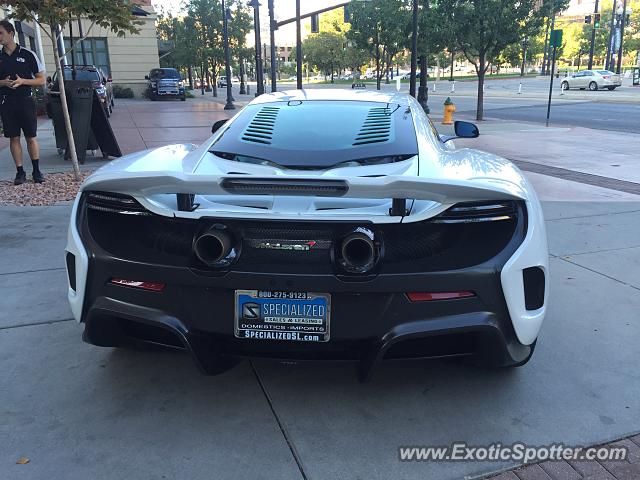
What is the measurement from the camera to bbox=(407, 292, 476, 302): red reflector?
2.50m

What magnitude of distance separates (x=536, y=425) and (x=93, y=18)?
306 inches

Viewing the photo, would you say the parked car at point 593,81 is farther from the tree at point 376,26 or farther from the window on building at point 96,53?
the window on building at point 96,53

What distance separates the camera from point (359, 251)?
8.00ft

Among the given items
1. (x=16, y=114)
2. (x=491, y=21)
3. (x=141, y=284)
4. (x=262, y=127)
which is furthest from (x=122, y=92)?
(x=141, y=284)

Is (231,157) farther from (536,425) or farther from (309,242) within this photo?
(536,425)

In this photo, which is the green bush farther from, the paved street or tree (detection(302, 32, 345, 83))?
tree (detection(302, 32, 345, 83))

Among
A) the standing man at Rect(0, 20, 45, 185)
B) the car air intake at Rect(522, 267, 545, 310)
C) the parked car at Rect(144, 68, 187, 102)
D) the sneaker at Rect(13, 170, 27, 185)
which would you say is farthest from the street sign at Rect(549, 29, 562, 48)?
the parked car at Rect(144, 68, 187, 102)

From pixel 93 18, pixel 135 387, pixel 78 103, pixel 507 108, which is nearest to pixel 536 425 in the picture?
pixel 135 387

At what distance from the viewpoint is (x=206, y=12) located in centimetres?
4428

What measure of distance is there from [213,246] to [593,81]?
43116 millimetres

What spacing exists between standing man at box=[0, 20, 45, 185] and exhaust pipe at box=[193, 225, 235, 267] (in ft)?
20.0

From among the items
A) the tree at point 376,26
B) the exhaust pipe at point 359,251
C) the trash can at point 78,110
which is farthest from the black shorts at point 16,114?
the tree at point 376,26

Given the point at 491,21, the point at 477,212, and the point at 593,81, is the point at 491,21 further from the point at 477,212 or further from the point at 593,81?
the point at 593,81

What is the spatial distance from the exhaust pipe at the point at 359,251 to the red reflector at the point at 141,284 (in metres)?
0.85
